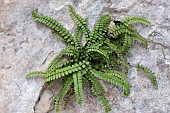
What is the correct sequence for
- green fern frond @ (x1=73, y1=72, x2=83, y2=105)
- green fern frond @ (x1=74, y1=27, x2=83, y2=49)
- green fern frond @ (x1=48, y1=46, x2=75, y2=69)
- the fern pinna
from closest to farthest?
green fern frond @ (x1=73, y1=72, x2=83, y2=105) < the fern pinna < green fern frond @ (x1=48, y1=46, x2=75, y2=69) < green fern frond @ (x1=74, y1=27, x2=83, y2=49)

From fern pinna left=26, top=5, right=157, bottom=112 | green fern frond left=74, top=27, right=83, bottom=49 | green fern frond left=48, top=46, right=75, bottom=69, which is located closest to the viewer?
fern pinna left=26, top=5, right=157, bottom=112

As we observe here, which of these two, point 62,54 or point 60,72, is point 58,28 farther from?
point 60,72

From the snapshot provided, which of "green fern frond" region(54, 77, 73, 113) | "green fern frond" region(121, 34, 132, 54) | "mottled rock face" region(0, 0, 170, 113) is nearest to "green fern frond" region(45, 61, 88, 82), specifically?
"green fern frond" region(54, 77, 73, 113)

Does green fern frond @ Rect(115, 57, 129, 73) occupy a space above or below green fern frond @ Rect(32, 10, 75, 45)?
below

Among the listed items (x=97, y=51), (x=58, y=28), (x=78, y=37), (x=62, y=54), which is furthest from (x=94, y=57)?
(x=58, y=28)

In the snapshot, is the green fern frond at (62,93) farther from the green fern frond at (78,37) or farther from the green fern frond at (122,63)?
the green fern frond at (122,63)

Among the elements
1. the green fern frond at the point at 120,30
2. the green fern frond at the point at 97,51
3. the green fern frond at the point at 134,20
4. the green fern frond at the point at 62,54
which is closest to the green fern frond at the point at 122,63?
the green fern frond at the point at 97,51

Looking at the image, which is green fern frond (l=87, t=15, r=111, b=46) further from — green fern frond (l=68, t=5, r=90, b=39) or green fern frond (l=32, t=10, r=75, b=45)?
green fern frond (l=32, t=10, r=75, b=45)
